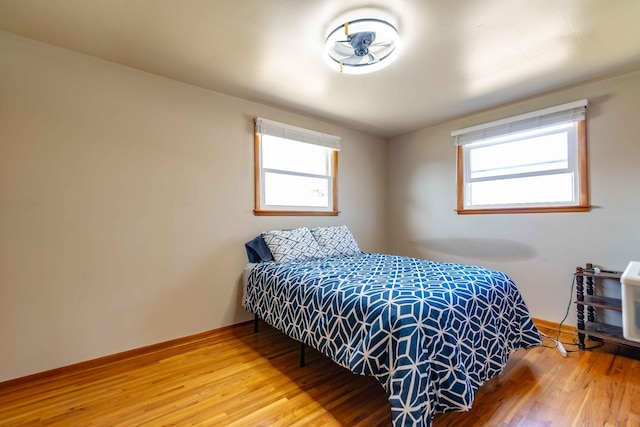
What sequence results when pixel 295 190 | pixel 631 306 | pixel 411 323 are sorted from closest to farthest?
1. pixel 631 306
2. pixel 411 323
3. pixel 295 190

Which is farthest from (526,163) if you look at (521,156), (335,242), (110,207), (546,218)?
(110,207)

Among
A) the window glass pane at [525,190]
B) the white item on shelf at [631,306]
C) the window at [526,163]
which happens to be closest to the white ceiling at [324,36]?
the window at [526,163]

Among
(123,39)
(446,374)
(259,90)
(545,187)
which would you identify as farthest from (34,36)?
(545,187)

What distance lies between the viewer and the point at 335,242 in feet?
10.2

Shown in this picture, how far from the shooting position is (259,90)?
8.71ft

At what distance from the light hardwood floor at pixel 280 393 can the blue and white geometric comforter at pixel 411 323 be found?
8.6 inches

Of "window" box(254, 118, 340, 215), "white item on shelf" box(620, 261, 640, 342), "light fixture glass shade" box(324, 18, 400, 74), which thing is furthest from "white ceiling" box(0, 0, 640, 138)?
"white item on shelf" box(620, 261, 640, 342)

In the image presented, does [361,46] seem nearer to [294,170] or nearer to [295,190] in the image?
[294,170]

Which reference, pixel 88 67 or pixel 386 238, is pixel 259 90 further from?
pixel 386 238

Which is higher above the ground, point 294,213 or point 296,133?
point 296,133

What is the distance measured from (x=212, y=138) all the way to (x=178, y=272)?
1.28 meters

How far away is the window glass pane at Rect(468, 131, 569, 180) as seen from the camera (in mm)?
2758

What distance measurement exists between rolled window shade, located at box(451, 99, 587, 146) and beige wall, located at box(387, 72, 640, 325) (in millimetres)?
98

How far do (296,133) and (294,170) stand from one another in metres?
0.42
